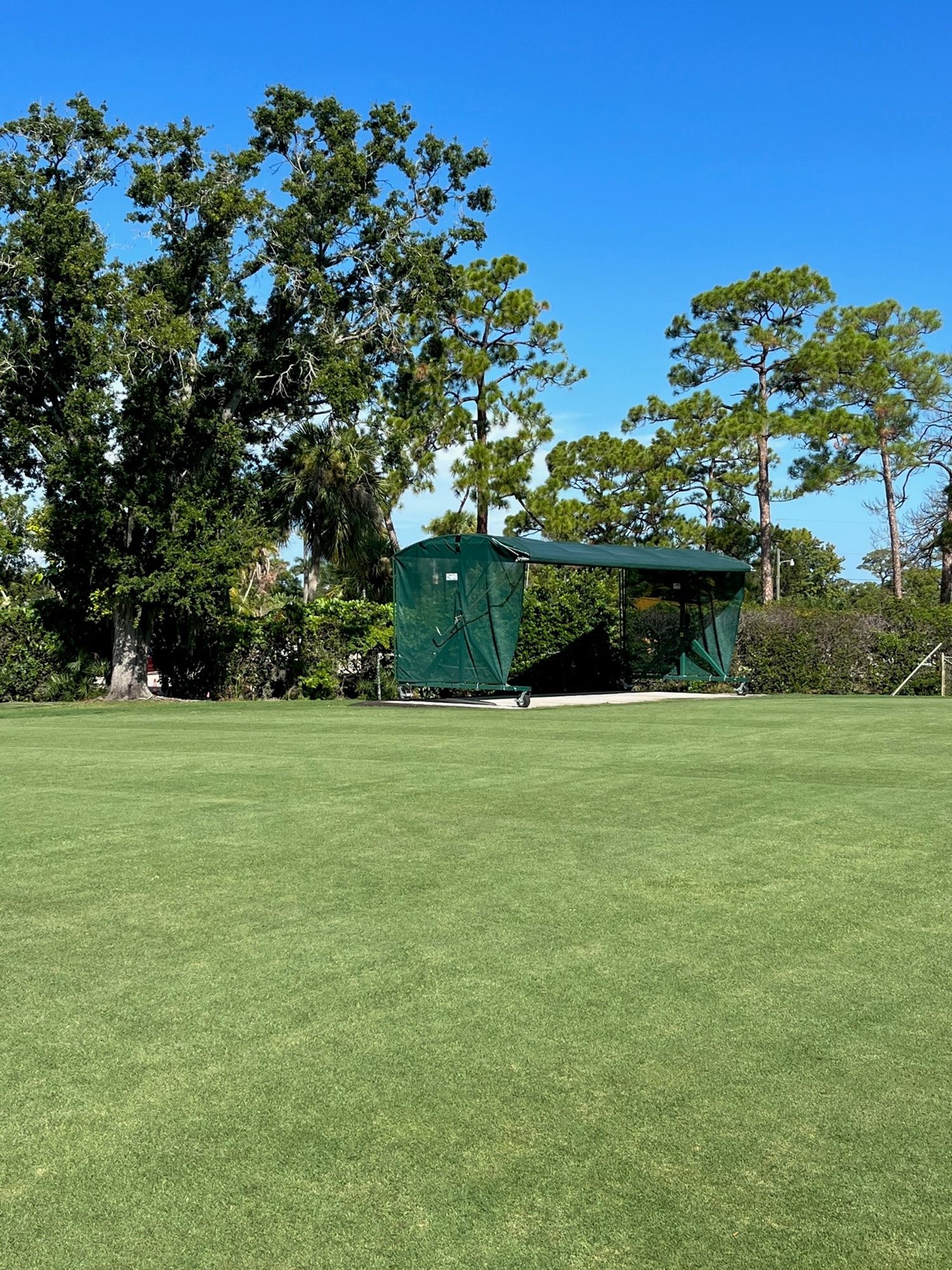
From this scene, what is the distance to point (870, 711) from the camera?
15531 mm

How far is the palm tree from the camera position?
2202 cm

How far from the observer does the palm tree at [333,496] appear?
22.0m

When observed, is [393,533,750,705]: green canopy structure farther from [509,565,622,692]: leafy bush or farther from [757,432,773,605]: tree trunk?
[757,432,773,605]: tree trunk

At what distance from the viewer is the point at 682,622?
854 inches

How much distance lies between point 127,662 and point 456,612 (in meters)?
6.44

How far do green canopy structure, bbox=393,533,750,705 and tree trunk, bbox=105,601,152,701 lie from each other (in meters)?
5.02

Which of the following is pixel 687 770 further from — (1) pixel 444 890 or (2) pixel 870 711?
(2) pixel 870 711

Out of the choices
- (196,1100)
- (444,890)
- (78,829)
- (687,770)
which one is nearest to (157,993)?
(196,1100)

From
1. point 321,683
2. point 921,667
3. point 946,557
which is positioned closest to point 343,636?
point 321,683

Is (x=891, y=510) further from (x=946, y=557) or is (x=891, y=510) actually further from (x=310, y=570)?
(x=310, y=570)

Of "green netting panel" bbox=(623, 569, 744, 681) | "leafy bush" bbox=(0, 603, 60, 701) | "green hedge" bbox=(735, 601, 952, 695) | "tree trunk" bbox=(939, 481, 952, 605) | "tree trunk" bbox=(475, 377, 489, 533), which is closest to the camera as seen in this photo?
"leafy bush" bbox=(0, 603, 60, 701)

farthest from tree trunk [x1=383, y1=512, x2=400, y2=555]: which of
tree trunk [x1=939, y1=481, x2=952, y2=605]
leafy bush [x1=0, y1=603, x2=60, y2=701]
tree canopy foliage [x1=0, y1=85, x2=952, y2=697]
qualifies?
tree trunk [x1=939, y1=481, x2=952, y2=605]

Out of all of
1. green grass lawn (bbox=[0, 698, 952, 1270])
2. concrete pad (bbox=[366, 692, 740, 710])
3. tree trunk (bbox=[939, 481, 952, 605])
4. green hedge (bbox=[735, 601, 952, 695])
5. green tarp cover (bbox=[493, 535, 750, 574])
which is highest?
tree trunk (bbox=[939, 481, 952, 605])

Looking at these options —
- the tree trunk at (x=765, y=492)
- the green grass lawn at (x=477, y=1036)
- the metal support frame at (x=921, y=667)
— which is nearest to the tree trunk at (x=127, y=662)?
the metal support frame at (x=921, y=667)
